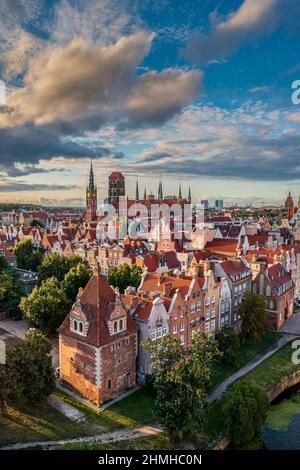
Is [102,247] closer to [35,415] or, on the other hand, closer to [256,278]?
[256,278]

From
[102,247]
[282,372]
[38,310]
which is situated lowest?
[282,372]

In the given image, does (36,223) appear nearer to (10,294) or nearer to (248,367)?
(10,294)

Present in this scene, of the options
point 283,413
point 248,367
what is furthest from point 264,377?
point 283,413

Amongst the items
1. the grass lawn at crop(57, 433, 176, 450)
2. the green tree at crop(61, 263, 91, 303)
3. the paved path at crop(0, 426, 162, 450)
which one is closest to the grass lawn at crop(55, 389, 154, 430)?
the paved path at crop(0, 426, 162, 450)

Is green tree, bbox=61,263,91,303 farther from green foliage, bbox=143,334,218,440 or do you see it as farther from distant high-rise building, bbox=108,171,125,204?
distant high-rise building, bbox=108,171,125,204

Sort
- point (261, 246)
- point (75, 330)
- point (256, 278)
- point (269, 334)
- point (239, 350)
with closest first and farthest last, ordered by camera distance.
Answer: point (75, 330), point (239, 350), point (269, 334), point (256, 278), point (261, 246)

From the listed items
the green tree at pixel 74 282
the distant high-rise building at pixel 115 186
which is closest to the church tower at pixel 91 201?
the distant high-rise building at pixel 115 186
